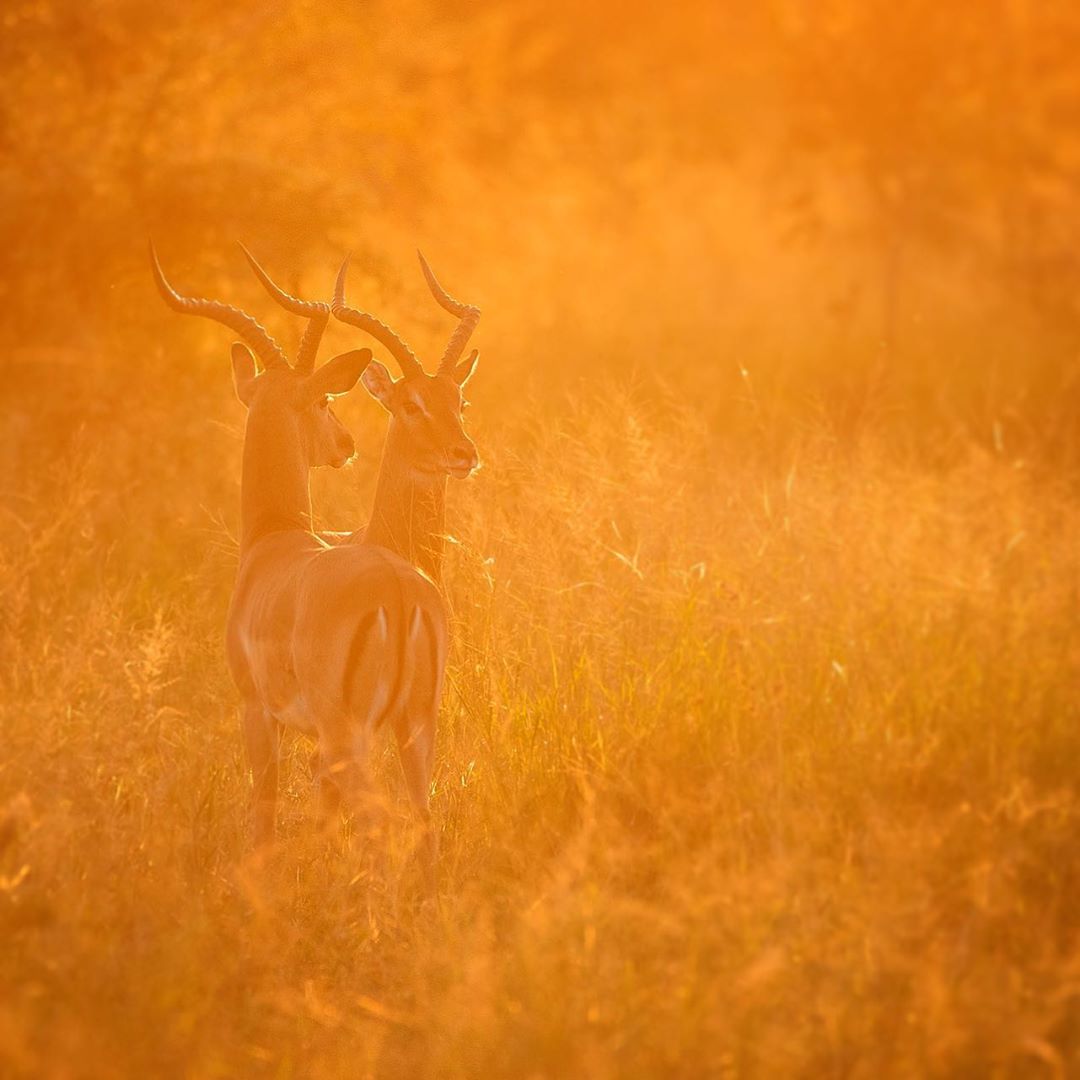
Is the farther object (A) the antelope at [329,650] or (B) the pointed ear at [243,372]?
(B) the pointed ear at [243,372]

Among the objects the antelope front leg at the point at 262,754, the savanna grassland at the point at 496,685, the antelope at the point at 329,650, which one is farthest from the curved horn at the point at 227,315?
the antelope front leg at the point at 262,754

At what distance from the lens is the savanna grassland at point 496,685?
3.76 m

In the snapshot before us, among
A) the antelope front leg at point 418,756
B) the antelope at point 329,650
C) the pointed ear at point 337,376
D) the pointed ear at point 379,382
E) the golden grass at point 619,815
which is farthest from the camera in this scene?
the pointed ear at point 379,382

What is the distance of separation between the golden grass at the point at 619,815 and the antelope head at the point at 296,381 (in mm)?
614

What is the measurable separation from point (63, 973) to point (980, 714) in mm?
2850

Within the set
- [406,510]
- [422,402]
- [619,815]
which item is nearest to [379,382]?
[422,402]

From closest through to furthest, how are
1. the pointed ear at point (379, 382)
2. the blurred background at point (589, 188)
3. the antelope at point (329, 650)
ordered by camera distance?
the antelope at point (329, 650), the pointed ear at point (379, 382), the blurred background at point (589, 188)

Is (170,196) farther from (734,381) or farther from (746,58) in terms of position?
(746,58)

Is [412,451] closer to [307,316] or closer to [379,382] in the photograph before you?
[379,382]

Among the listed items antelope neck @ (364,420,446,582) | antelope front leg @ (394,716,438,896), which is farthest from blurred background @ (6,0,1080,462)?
antelope front leg @ (394,716,438,896)

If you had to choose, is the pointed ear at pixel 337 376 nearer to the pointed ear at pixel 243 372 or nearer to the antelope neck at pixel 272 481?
the antelope neck at pixel 272 481

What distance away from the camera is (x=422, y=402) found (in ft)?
20.4

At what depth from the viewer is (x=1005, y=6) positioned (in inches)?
698

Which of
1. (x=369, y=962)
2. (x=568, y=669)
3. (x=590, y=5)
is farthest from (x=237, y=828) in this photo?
(x=590, y=5)
